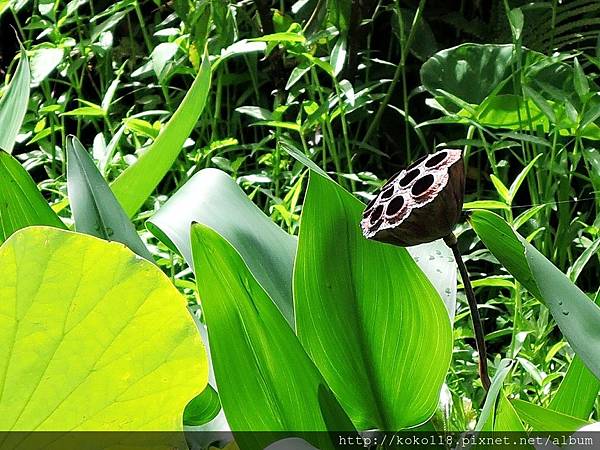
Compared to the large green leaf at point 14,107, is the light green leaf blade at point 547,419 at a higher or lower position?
lower

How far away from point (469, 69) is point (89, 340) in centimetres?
127

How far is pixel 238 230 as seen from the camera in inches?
19.6

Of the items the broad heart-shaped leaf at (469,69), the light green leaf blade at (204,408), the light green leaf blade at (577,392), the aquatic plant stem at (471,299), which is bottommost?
the broad heart-shaped leaf at (469,69)

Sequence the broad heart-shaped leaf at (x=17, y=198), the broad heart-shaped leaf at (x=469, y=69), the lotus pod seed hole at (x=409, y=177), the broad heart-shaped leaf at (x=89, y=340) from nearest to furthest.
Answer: the broad heart-shaped leaf at (x=89, y=340) < the lotus pod seed hole at (x=409, y=177) < the broad heart-shaped leaf at (x=17, y=198) < the broad heart-shaped leaf at (x=469, y=69)

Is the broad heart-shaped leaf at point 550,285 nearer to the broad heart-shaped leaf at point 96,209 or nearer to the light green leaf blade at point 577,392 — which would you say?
the light green leaf blade at point 577,392

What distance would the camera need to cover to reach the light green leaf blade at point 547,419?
356 millimetres

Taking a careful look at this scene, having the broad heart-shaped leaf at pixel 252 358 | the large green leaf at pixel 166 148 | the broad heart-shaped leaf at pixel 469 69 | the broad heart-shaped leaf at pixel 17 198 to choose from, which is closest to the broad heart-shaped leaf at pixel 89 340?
the broad heart-shaped leaf at pixel 252 358

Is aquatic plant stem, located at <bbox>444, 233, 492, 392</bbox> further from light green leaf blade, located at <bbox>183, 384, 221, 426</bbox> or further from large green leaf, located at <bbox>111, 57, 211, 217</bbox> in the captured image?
large green leaf, located at <bbox>111, 57, 211, 217</bbox>

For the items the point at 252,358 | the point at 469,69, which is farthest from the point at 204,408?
the point at 469,69

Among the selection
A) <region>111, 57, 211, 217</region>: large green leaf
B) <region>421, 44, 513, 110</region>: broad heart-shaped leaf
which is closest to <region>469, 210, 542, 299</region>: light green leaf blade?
<region>111, 57, 211, 217</region>: large green leaf

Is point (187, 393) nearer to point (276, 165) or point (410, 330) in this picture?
point (410, 330)

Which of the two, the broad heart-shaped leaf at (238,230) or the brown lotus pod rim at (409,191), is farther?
the broad heart-shaped leaf at (238,230)

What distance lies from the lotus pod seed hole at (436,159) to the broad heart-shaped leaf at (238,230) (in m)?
0.14

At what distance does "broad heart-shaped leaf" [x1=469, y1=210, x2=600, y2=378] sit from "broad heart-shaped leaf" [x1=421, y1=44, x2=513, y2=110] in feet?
3.36
